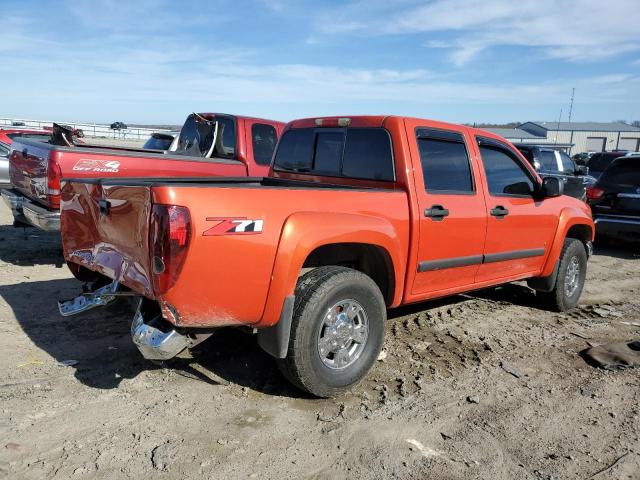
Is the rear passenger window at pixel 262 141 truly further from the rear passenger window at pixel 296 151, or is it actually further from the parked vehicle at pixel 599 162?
the parked vehicle at pixel 599 162

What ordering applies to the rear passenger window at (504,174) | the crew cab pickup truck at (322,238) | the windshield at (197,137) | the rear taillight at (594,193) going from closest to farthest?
the crew cab pickup truck at (322,238), the rear passenger window at (504,174), the windshield at (197,137), the rear taillight at (594,193)

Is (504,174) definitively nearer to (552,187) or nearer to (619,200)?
(552,187)

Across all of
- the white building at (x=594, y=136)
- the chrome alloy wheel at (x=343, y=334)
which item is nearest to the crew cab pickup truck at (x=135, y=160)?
the chrome alloy wheel at (x=343, y=334)

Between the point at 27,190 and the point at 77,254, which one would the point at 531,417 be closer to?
the point at 77,254

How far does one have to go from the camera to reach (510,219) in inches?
189

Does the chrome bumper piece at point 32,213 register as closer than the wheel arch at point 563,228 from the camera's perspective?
No

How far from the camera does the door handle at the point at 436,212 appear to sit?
401cm

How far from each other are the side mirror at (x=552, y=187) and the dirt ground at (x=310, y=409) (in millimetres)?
1324

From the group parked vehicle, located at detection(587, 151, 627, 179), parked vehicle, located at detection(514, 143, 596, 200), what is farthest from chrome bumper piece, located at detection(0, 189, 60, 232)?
parked vehicle, located at detection(587, 151, 627, 179)

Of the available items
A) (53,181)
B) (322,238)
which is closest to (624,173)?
(322,238)

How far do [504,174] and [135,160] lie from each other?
4118 millimetres

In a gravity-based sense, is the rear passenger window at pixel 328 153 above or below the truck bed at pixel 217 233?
above

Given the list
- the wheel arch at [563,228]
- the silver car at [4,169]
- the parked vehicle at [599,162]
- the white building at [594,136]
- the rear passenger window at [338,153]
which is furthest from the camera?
the white building at [594,136]

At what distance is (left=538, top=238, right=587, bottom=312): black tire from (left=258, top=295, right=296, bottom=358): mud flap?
3.62 meters
